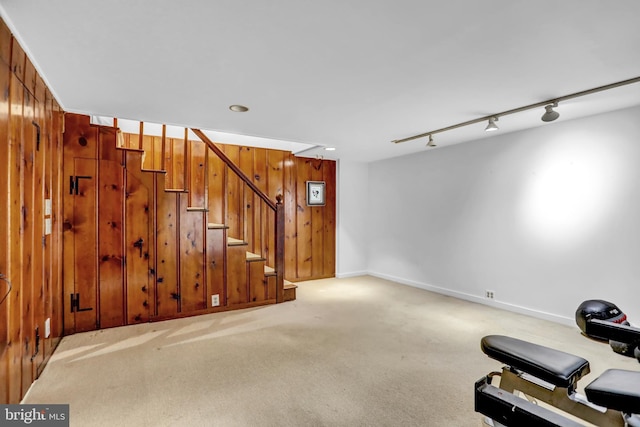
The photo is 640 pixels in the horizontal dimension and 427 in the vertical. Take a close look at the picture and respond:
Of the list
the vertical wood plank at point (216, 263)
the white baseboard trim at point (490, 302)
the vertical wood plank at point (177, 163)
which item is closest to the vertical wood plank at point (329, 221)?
the white baseboard trim at point (490, 302)

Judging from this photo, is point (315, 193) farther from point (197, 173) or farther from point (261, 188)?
point (197, 173)

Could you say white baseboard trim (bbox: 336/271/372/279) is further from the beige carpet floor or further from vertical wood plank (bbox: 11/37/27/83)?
vertical wood plank (bbox: 11/37/27/83)

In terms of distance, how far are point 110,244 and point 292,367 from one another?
235 centimetres

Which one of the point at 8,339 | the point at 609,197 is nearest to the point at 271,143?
the point at 8,339

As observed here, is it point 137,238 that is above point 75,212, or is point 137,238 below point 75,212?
below

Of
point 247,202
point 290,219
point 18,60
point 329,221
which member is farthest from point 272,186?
point 18,60

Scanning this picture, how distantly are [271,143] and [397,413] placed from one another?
4234 millimetres

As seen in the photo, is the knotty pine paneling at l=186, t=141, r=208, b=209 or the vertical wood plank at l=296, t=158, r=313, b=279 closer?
the knotty pine paneling at l=186, t=141, r=208, b=209

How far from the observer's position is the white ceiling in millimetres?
1539

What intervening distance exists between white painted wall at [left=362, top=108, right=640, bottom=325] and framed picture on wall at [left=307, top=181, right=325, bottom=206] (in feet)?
4.44

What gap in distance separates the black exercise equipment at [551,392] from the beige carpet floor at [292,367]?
0.56 metres

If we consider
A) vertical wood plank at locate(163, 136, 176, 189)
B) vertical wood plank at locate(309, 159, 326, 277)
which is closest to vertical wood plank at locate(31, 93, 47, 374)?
vertical wood plank at locate(163, 136, 176, 189)

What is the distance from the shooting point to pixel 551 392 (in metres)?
1.41

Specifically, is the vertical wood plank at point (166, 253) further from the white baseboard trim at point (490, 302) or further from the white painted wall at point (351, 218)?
the white baseboard trim at point (490, 302)
